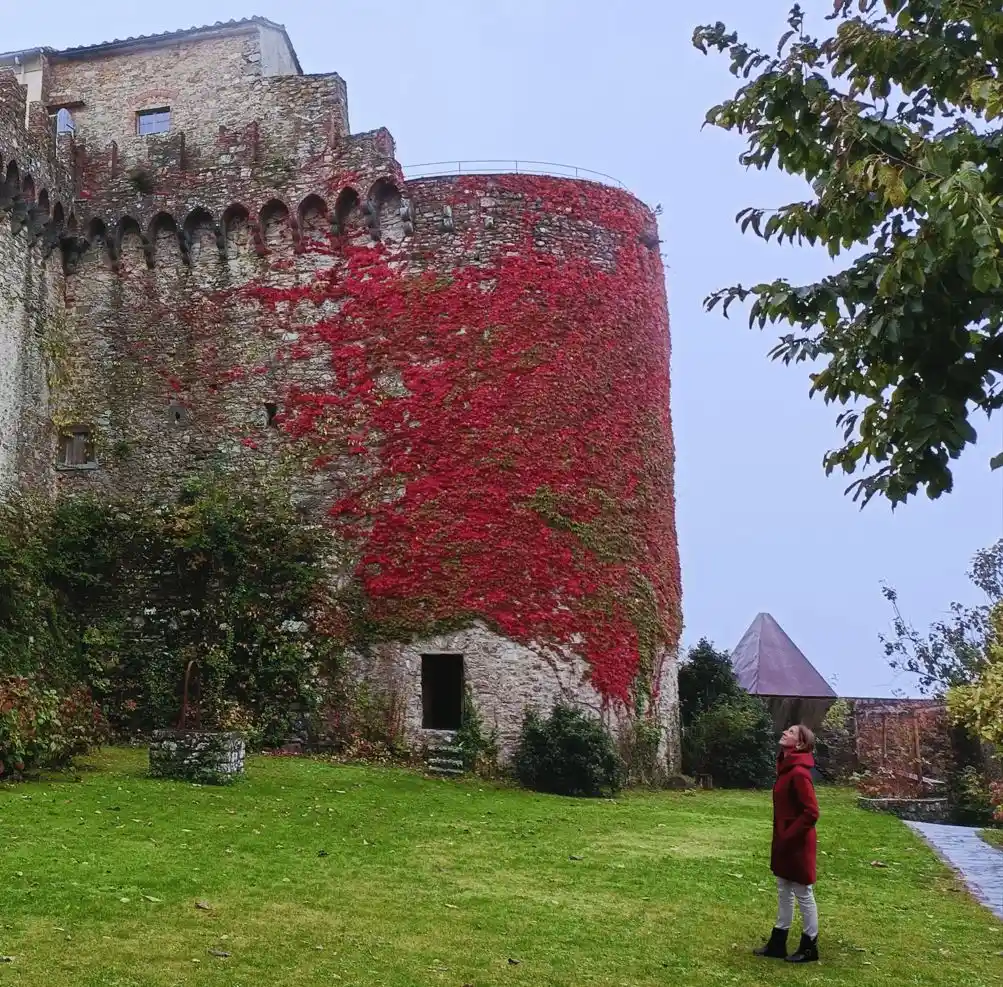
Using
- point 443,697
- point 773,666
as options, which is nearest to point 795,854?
point 443,697

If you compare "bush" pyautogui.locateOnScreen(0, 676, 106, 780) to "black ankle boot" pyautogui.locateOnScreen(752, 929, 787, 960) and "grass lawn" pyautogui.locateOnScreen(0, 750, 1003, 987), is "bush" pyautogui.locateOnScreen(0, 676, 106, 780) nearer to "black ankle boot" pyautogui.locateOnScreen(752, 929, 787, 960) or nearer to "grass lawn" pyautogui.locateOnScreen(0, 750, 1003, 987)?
"grass lawn" pyautogui.locateOnScreen(0, 750, 1003, 987)

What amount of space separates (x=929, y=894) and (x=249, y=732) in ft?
36.2

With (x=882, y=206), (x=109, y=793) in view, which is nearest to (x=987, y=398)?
(x=882, y=206)

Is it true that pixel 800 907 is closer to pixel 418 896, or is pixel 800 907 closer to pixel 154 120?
pixel 418 896

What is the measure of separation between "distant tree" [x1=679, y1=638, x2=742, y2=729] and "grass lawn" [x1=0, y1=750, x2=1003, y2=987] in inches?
285

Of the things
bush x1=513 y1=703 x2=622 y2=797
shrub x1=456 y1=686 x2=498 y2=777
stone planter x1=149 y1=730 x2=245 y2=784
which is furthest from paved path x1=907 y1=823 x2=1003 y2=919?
stone planter x1=149 y1=730 x2=245 y2=784

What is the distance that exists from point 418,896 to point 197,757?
5.93 meters

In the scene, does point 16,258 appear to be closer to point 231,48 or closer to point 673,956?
point 231,48

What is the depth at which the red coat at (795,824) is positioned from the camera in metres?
7.12

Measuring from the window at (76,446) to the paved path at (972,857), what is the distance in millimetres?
15350

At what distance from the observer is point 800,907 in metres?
7.25

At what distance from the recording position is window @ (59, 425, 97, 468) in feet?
66.6

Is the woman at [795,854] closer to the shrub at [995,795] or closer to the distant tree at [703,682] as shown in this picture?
the shrub at [995,795]

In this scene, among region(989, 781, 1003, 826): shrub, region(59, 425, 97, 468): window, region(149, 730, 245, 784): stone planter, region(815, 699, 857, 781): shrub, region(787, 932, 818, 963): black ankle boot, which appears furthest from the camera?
region(815, 699, 857, 781): shrub
